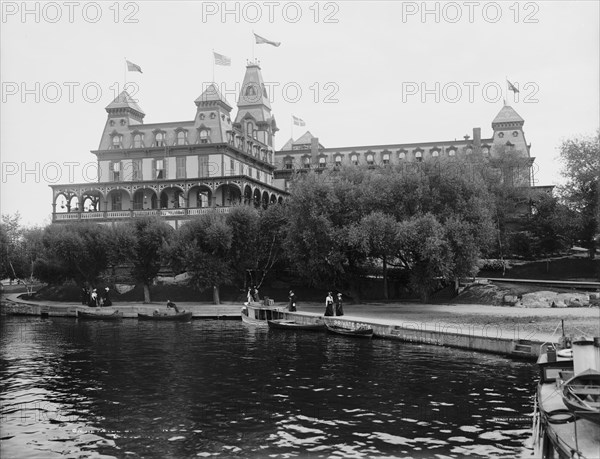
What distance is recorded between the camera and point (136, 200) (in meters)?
87.1

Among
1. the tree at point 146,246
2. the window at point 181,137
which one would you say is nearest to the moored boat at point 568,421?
the tree at point 146,246

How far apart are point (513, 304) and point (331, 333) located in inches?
715

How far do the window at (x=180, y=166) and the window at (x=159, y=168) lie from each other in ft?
7.40

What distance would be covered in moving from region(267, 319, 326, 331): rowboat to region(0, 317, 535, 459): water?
21.9ft

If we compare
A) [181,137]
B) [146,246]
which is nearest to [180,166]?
[181,137]

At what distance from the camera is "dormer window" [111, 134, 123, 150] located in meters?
87.6

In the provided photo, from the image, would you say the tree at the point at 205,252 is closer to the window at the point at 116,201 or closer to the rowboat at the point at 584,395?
the window at the point at 116,201

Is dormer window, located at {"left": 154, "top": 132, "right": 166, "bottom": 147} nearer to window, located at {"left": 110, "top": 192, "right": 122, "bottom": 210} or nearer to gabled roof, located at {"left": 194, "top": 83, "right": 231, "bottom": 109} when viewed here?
gabled roof, located at {"left": 194, "top": 83, "right": 231, "bottom": 109}

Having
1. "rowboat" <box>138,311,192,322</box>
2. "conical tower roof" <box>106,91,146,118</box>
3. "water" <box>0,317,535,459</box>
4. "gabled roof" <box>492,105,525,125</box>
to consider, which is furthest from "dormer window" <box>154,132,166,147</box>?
"gabled roof" <box>492,105,525,125</box>

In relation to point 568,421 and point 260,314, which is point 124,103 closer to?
point 260,314

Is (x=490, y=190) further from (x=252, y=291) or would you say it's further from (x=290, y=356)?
(x=290, y=356)

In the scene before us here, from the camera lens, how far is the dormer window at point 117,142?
87625 millimetres

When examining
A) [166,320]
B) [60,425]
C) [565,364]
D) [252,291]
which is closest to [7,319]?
[166,320]

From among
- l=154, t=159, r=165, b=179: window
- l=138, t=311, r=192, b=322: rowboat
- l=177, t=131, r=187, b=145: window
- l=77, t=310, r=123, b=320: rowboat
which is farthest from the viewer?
l=154, t=159, r=165, b=179: window
